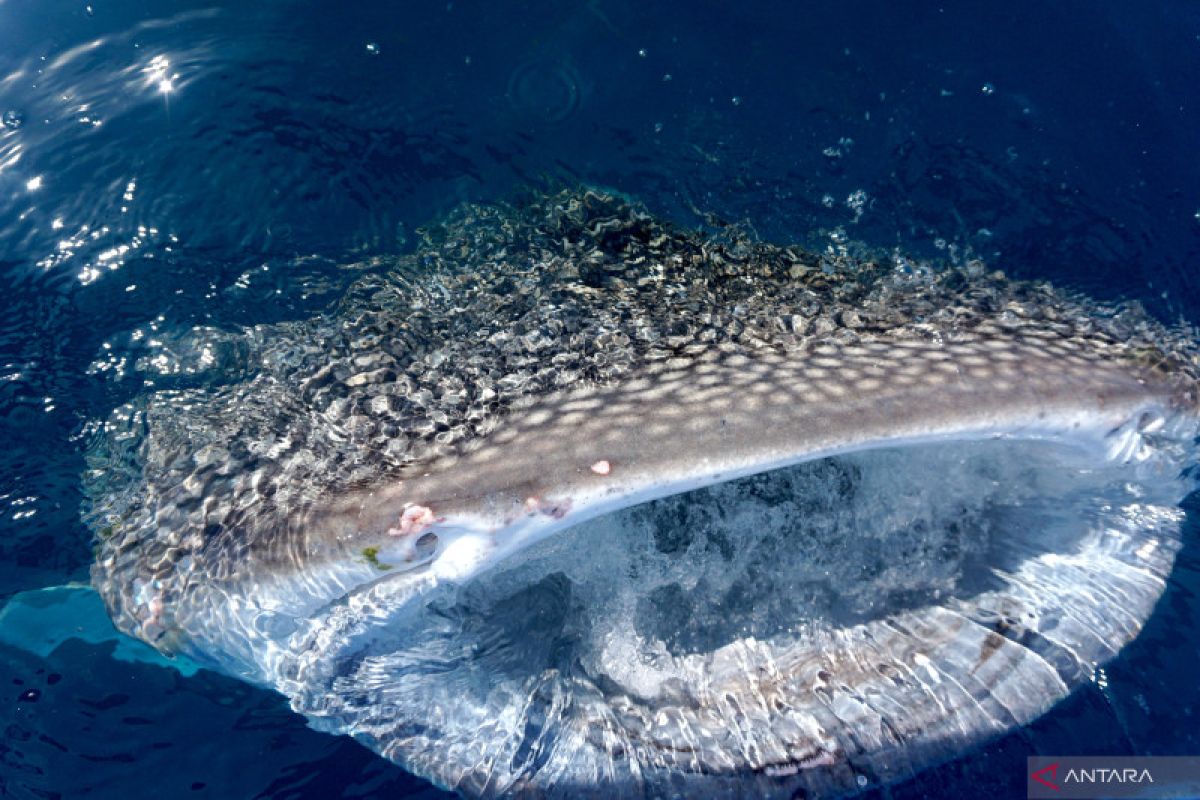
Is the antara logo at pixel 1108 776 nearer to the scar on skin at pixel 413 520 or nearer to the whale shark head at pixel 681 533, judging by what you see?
the whale shark head at pixel 681 533

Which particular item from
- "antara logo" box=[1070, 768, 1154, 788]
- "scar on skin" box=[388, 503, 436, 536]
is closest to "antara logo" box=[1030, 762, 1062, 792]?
"antara logo" box=[1070, 768, 1154, 788]

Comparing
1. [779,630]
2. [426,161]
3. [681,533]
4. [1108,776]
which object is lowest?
[1108,776]

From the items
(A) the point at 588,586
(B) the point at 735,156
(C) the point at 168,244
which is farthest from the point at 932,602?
(C) the point at 168,244

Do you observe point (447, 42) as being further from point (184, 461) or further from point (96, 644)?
point (96, 644)

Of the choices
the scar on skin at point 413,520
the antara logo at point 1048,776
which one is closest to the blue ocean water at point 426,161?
the antara logo at point 1048,776

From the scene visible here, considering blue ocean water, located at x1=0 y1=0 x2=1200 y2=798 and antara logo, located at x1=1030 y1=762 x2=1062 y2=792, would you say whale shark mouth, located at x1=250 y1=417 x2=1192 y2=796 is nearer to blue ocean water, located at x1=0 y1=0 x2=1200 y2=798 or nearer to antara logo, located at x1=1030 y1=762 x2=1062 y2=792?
antara logo, located at x1=1030 y1=762 x2=1062 y2=792

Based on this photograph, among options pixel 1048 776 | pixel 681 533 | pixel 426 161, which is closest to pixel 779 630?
pixel 681 533

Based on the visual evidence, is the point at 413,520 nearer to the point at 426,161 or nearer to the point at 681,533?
the point at 681,533
